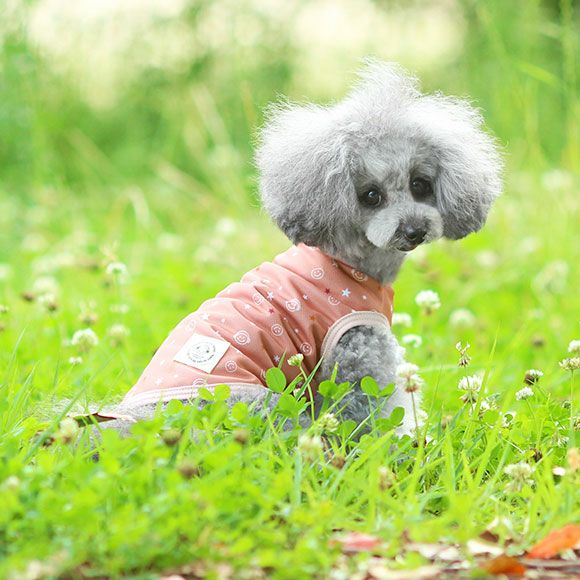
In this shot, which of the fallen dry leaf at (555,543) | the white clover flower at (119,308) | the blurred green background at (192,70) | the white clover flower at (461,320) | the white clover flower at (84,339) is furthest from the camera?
the blurred green background at (192,70)

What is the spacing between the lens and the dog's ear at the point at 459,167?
3014 mm

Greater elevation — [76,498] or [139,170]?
[139,170]

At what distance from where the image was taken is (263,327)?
9.61 ft

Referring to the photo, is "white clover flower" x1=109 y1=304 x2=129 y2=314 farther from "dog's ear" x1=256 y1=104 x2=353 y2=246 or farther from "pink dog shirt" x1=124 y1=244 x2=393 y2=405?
"dog's ear" x1=256 y1=104 x2=353 y2=246

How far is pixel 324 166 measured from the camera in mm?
2924

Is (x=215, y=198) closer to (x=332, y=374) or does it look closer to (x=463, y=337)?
(x=463, y=337)

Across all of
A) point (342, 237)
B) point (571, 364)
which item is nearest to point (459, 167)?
point (342, 237)

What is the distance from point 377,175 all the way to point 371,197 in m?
0.08

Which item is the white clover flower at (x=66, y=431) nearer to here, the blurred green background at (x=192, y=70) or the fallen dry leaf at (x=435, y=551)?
the fallen dry leaf at (x=435, y=551)

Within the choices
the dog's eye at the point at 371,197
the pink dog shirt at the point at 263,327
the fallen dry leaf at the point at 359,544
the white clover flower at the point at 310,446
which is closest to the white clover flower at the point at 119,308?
the pink dog shirt at the point at 263,327

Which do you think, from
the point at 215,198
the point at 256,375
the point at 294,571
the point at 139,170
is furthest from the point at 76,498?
the point at 139,170

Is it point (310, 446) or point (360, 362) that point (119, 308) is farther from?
point (310, 446)

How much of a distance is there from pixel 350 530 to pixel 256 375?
2.69 ft

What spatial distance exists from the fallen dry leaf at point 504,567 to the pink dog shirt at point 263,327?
3.49ft
